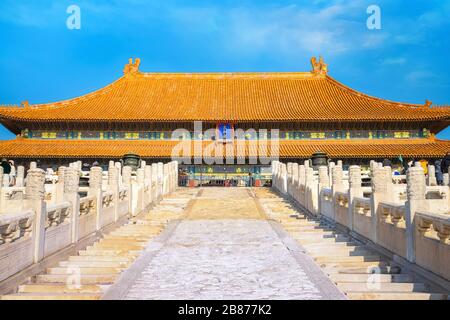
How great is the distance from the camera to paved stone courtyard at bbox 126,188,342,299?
572cm

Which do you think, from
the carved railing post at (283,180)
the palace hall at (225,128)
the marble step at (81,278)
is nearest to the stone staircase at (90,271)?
the marble step at (81,278)

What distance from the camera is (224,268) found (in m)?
7.05

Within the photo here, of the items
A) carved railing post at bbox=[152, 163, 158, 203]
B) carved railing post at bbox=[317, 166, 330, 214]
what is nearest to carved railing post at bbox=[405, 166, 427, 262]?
carved railing post at bbox=[317, 166, 330, 214]

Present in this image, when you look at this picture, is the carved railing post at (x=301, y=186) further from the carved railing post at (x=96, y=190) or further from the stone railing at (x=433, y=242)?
the stone railing at (x=433, y=242)

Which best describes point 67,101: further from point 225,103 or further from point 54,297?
point 54,297

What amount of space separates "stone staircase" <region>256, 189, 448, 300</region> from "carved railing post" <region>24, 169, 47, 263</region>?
4416 mm

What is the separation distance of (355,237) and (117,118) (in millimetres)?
24823

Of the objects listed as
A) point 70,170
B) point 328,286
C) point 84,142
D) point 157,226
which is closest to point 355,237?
point 328,286

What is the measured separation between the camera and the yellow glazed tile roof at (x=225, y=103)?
31.9m

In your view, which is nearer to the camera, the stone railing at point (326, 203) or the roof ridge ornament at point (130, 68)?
the stone railing at point (326, 203)

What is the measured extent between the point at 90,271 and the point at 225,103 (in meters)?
29.7

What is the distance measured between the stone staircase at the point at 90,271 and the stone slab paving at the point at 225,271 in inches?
19.6
